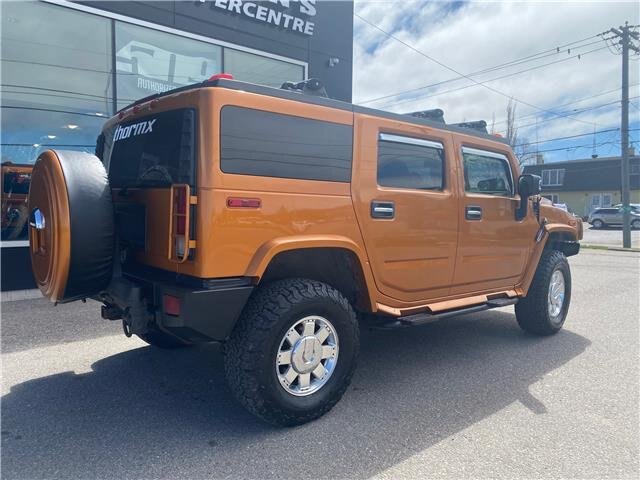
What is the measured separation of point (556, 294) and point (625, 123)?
17.4m

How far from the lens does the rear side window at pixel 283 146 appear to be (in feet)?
9.18

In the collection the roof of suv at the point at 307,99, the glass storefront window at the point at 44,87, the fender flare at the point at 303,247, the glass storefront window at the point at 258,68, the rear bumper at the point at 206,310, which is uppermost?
the glass storefront window at the point at 258,68

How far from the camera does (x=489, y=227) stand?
4.38 metres

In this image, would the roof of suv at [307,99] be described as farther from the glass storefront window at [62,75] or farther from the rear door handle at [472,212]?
the glass storefront window at [62,75]

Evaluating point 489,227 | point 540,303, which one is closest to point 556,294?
point 540,303

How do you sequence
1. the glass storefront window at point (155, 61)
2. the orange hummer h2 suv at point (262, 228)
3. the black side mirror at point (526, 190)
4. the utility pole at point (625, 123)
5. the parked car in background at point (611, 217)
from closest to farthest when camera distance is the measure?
1. the orange hummer h2 suv at point (262, 228)
2. the black side mirror at point (526, 190)
3. the glass storefront window at point (155, 61)
4. the utility pole at point (625, 123)
5. the parked car in background at point (611, 217)

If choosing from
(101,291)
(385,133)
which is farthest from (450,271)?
(101,291)

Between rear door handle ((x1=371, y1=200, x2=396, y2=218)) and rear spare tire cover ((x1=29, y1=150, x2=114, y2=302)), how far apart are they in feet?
5.87

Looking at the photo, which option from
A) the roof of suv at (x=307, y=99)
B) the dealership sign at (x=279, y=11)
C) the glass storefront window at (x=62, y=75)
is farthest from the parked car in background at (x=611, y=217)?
the roof of suv at (x=307, y=99)

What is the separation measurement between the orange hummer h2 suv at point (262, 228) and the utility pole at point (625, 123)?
1853 cm

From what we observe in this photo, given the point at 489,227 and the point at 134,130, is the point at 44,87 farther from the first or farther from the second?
the point at 489,227

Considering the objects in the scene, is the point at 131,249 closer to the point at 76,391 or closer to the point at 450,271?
the point at 76,391

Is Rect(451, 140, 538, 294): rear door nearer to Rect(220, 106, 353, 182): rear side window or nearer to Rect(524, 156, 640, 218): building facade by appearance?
Rect(220, 106, 353, 182): rear side window

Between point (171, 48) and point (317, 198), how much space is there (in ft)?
22.3
